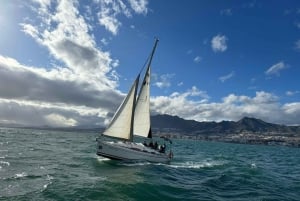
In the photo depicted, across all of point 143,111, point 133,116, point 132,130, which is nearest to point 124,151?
point 132,130

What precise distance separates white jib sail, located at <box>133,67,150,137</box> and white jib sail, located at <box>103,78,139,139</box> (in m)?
1.73

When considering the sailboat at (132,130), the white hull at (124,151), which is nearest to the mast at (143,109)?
the sailboat at (132,130)

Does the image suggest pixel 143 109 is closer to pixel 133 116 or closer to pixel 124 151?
pixel 133 116

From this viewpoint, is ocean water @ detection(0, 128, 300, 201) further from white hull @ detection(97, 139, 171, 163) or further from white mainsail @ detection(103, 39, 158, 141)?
white mainsail @ detection(103, 39, 158, 141)

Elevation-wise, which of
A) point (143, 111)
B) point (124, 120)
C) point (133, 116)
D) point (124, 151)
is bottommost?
point (124, 151)

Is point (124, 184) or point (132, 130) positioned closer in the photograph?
point (124, 184)

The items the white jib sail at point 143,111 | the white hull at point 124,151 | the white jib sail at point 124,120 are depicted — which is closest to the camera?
the white hull at point 124,151

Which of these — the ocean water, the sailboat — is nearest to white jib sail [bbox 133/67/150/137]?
Result: the sailboat

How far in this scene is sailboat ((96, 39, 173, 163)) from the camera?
146 ft

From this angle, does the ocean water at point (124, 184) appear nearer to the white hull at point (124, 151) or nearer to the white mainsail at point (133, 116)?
the white hull at point (124, 151)

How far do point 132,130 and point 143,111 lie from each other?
11.4 feet

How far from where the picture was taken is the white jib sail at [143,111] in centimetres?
4894

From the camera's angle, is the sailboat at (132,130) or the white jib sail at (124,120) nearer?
the sailboat at (132,130)

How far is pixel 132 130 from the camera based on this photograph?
47.2 m
